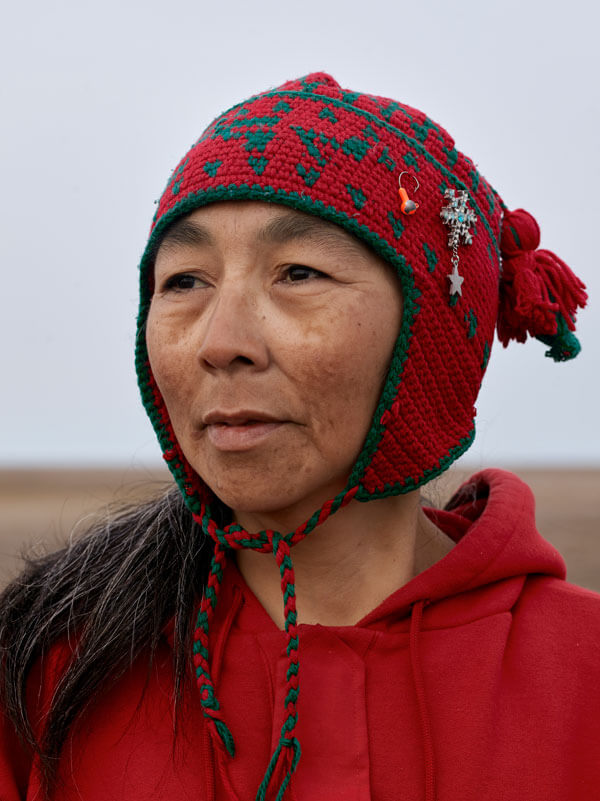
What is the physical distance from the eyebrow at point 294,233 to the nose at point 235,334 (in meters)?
0.14

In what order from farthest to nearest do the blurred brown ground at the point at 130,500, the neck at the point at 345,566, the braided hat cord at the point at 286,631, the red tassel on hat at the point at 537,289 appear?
the blurred brown ground at the point at 130,500 < the red tassel on hat at the point at 537,289 < the neck at the point at 345,566 < the braided hat cord at the point at 286,631

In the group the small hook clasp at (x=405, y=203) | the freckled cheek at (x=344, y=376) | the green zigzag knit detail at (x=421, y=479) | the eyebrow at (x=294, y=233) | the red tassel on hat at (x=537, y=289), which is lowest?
the green zigzag knit detail at (x=421, y=479)

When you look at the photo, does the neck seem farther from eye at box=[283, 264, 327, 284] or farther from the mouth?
eye at box=[283, 264, 327, 284]

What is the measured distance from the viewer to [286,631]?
216 cm

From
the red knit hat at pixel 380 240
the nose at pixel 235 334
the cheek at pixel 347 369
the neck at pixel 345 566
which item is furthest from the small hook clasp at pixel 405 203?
the neck at pixel 345 566

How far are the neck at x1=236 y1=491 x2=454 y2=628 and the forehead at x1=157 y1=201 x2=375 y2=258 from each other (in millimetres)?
638

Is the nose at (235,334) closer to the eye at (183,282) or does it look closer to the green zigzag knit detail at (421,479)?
the eye at (183,282)

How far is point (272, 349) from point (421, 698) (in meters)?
0.85

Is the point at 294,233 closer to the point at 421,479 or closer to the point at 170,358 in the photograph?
the point at 170,358

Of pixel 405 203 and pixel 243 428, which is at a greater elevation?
pixel 405 203

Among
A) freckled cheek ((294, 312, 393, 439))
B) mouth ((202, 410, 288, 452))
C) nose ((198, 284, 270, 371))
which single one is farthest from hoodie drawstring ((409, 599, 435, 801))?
nose ((198, 284, 270, 371))

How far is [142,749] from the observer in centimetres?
216

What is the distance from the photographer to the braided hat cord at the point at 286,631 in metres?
2.02

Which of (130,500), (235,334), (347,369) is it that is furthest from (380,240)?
(130,500)
